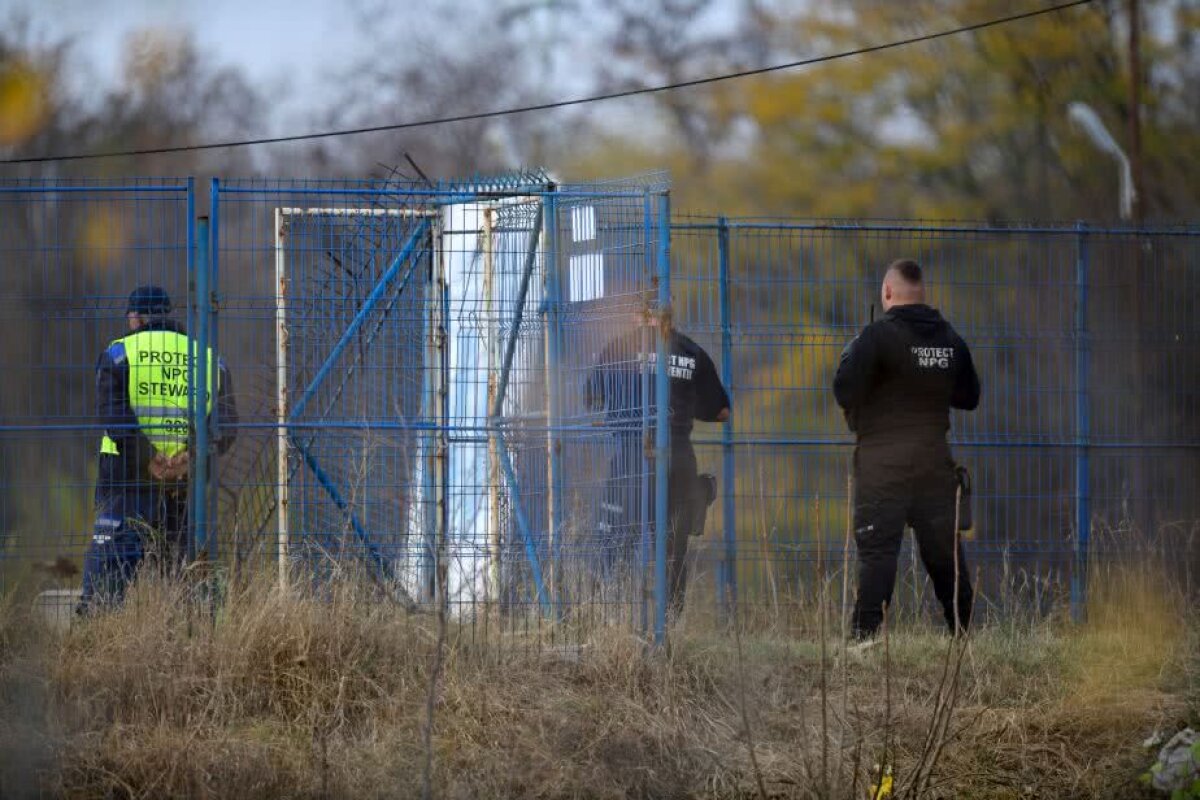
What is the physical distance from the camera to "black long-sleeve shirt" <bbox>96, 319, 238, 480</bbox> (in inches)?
281

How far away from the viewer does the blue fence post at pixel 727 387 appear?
913 cm

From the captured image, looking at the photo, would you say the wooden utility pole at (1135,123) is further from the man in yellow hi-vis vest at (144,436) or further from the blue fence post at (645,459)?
the man in yellow hi-vis vest at (144,436)

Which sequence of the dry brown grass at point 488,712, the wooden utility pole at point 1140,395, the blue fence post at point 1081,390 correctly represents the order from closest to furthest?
the dry brown grass at point 488,712 → the blue fence post at point 1081,390 → the wooden utility pole at point 1140,395

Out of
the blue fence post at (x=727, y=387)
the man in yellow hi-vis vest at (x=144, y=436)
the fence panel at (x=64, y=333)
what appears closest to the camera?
the fence panel at (x=64, y=333)

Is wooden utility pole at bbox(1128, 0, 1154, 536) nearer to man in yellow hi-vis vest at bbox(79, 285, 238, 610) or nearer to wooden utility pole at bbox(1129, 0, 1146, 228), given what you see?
wooden utility pole at bbox(1129, 0, 1146, 228)

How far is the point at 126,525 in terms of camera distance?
7098 mm

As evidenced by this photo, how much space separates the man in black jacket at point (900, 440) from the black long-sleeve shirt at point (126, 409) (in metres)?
2.88

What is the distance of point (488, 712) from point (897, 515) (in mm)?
2267

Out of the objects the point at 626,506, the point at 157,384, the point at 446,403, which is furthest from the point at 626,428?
the point at 157,384

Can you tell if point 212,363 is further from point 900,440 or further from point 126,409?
point 900,440

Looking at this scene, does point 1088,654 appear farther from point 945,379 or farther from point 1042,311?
point 1042,311

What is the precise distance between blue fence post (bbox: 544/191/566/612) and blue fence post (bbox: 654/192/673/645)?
509mm

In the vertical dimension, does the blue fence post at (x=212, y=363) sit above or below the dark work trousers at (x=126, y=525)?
above

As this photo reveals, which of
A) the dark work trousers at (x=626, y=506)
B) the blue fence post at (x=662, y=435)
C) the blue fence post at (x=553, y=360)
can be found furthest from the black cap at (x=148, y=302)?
the blue fence post at (x=662, y=435)
